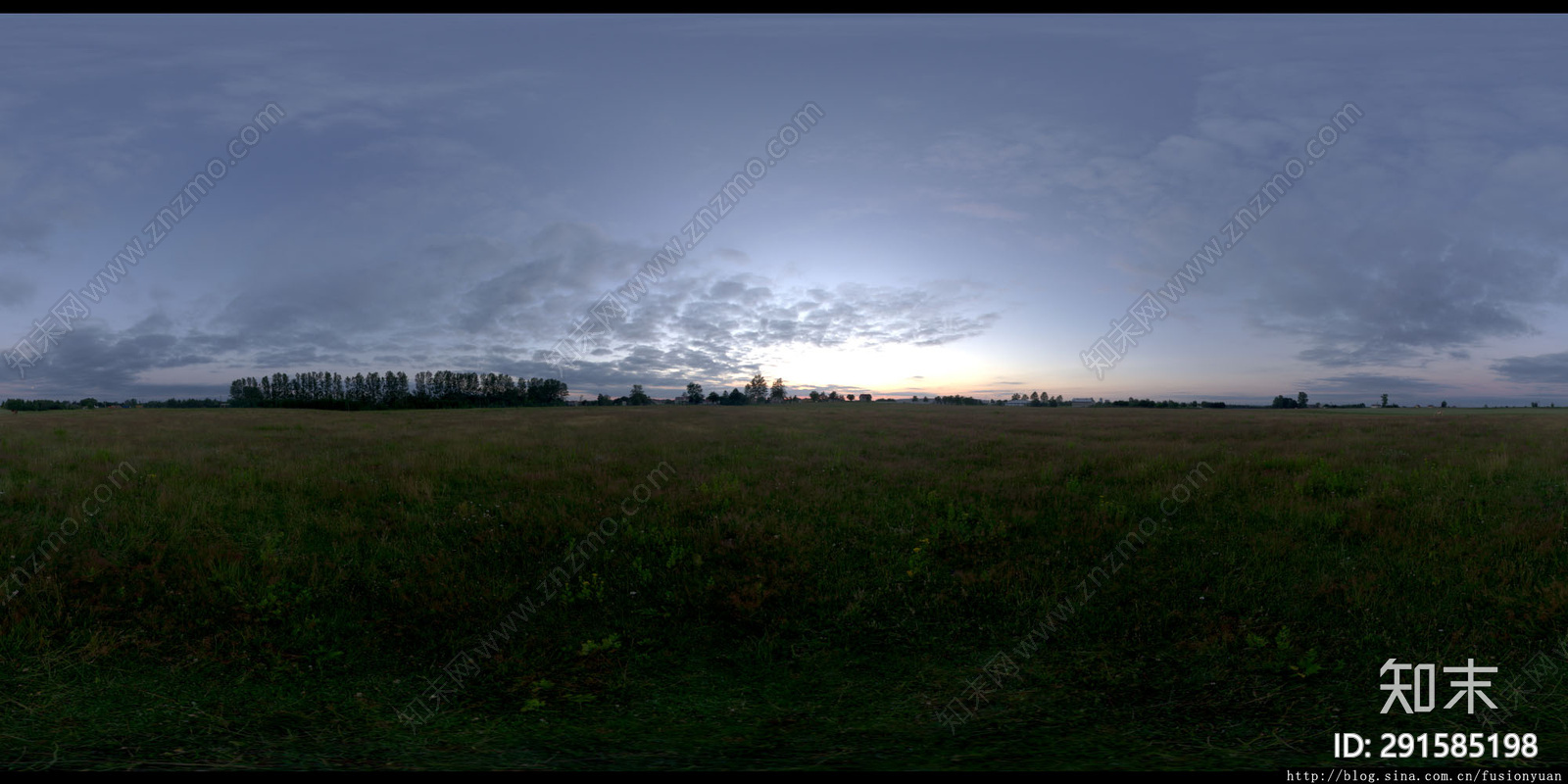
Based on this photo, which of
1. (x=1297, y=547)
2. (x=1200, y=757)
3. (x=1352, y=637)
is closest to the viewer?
(x=1200, y=757)

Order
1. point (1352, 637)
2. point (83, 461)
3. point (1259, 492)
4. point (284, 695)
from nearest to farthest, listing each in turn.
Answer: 1. point (284, 695)
2. point (1352, 637)
3. point (1259, 492)
4. point (83, 461)

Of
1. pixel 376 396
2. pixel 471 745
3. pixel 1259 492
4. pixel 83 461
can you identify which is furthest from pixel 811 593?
pixel 376 396

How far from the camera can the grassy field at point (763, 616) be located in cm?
518

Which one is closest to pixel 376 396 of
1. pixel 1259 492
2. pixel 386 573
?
pixel 386 573

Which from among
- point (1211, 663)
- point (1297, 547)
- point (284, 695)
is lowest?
point (284, 695)

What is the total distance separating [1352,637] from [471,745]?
9.25 metres

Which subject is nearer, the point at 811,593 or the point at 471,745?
the point at 471,745

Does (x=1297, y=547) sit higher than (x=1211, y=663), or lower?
higher

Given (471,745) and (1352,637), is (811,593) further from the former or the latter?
(1352,637)

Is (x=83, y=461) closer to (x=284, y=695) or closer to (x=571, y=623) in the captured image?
(x=284, y=695)

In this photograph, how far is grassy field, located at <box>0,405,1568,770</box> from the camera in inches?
204

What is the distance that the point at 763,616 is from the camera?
7.47m

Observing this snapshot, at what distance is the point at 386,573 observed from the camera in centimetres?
827

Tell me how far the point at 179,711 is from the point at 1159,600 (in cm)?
1075
